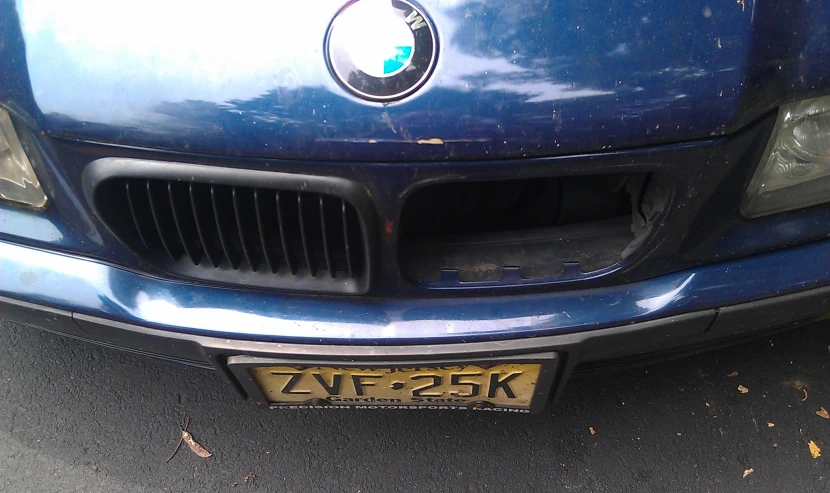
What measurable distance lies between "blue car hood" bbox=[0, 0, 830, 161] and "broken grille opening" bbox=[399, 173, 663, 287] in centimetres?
23

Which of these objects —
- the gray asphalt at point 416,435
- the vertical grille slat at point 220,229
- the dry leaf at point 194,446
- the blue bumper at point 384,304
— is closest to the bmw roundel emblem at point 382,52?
the vertical grille slat at point 220,229

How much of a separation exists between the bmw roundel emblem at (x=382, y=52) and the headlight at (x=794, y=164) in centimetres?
66

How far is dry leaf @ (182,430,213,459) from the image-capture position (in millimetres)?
1821

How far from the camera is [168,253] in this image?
1.29 metres

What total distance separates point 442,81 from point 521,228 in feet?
1.51

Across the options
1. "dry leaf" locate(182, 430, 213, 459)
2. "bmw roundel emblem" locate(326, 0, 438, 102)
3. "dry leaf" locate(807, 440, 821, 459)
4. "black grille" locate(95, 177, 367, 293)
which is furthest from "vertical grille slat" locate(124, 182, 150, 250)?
"dry leaf" locate(807, 440, 821, 459)

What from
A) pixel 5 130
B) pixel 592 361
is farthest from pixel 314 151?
pixel 592 361

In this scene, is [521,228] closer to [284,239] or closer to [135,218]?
[284,239]

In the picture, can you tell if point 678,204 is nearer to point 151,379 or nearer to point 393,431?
point 393,431

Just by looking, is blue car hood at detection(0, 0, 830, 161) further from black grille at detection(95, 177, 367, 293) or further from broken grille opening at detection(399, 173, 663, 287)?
broken grille opening at detection(399, 173, 663, 287)

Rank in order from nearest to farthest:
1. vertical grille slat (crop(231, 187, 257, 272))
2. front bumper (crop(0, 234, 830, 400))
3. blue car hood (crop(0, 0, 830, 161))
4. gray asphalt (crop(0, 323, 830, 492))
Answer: blue car hood (crop(0, 0, 830, 161)), vertical grille slat (crop(231, 187, 257, 272)), front bumper (crop(0, 234, 830, 400)), gray asphalt (crop(0, 323, 830, 492))

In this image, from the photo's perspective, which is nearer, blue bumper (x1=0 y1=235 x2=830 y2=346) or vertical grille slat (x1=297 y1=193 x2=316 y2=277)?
vertical grille slat (x1=297 y1=193 x2=316 y2=277)

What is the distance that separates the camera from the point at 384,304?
1288mm

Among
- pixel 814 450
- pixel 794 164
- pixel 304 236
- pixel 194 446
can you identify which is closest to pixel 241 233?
pixel 304 236
